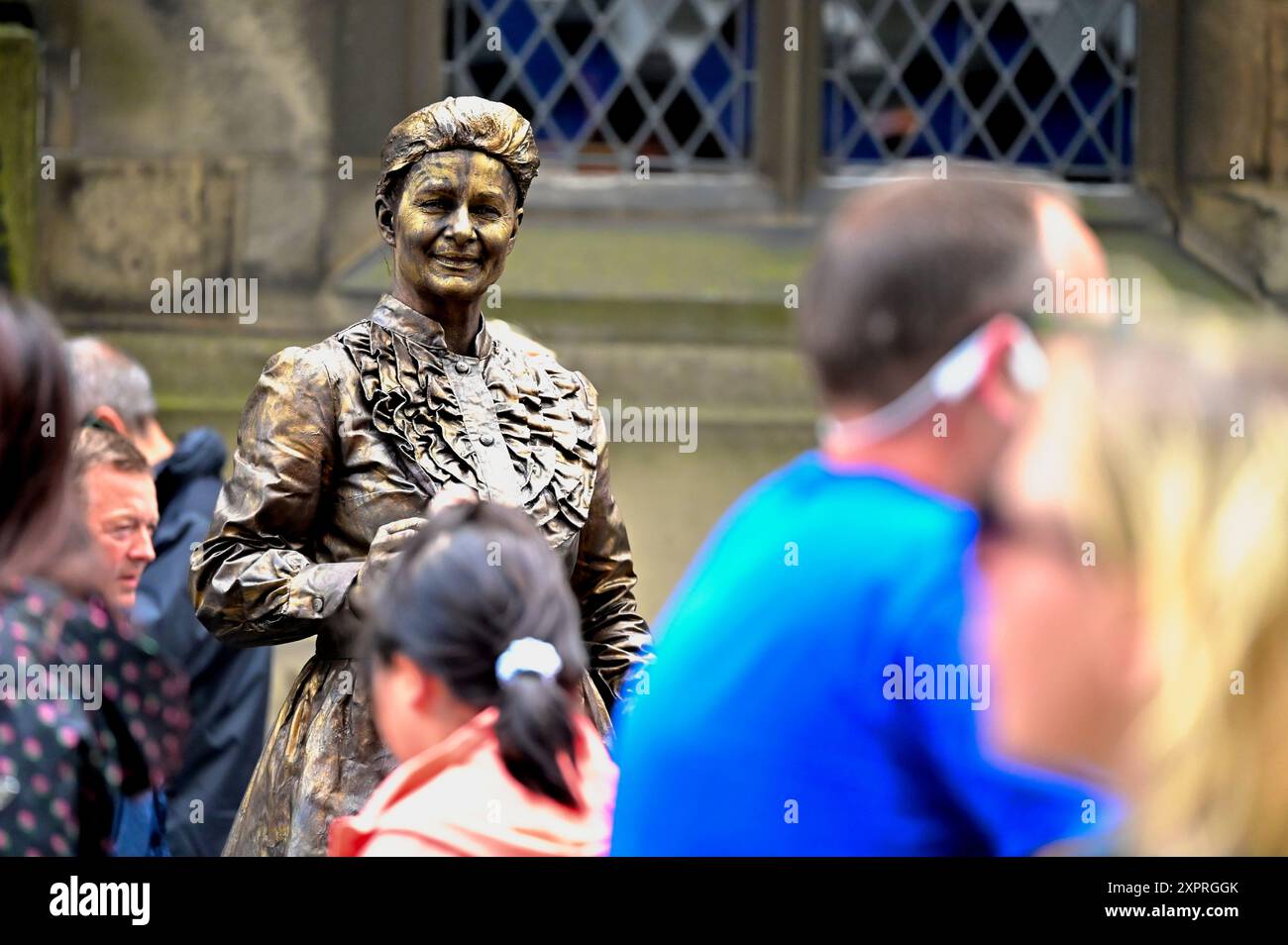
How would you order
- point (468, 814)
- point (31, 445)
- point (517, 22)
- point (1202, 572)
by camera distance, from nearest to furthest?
point (1202, 572)
point (31, 445)
point (468, 814)
point (517, 22)

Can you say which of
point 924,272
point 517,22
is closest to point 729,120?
point 517,22

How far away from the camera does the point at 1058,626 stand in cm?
167

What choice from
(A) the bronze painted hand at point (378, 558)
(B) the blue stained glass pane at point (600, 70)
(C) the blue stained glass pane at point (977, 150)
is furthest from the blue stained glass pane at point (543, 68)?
(A) the bronze painted hand at point (378, 558)

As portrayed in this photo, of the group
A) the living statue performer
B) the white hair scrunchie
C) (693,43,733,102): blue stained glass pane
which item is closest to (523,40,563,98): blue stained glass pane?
(693,43,733,102): blue stained glass pane

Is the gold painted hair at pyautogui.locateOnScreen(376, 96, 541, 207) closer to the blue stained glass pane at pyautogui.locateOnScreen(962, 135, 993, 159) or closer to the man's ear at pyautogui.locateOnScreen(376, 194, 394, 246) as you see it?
the man's ear at pyautogui.locateOnScreen(376, 194, 394, 246)

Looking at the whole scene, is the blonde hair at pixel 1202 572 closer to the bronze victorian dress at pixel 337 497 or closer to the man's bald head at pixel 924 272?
the man's bald head at pixel 924 272

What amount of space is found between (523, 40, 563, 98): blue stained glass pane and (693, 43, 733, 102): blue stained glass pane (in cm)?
56

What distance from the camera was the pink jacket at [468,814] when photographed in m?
2.45

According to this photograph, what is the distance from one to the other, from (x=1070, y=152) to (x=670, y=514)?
7.43 ft

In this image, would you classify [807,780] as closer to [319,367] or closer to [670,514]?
[319,367]

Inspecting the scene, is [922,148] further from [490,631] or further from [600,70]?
[490,631]

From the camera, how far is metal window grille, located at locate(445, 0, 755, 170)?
26.6 feet

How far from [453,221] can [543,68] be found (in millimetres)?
4933
